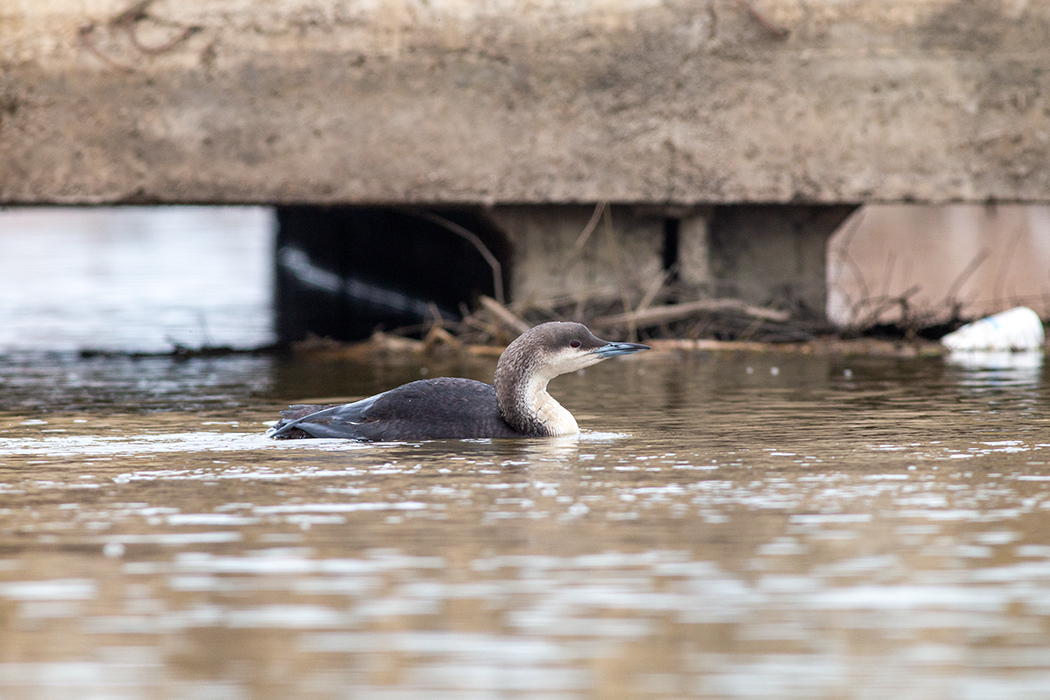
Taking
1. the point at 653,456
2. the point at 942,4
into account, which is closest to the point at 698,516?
the point at 653,456

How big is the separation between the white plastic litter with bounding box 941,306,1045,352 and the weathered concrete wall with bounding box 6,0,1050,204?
80cm

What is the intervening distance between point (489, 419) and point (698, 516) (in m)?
1.92

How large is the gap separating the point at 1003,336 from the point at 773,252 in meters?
1.55

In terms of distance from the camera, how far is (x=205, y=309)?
15.4 meters

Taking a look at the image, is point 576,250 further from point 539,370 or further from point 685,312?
point 539,370

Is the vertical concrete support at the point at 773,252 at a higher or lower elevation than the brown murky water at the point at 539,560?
higher

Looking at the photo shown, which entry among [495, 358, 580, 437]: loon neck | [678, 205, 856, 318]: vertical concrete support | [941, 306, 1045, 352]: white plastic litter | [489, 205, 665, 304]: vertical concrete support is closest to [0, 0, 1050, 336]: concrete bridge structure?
[489, 205, 665, 304]: vertical concrete support

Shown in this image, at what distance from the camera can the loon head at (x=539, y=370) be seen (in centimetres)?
614

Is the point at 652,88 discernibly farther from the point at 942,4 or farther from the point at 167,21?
the point at 167,21

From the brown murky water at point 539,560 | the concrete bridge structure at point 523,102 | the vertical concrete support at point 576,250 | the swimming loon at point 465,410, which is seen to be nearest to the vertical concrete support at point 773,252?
the vertical concrete support at point 576,250

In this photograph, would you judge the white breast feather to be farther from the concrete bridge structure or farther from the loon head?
the concrete bridge structure

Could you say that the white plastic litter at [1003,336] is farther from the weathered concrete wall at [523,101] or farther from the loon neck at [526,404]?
the loon neck at [526,404]

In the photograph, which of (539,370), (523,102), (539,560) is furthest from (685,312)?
(539,560)

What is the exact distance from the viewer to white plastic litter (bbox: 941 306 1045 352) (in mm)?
9938
